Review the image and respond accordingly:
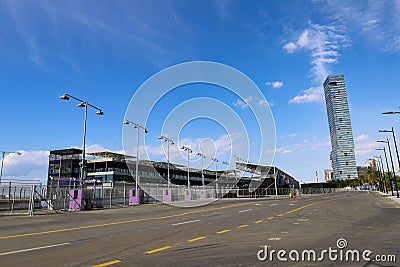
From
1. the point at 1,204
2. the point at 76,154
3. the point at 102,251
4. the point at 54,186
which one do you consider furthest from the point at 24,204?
the point at 76,154

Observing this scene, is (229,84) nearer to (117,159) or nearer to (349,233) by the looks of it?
(349,233)

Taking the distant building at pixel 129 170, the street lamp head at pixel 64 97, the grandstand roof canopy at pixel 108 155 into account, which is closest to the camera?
the street lamp head at pixel 64 97

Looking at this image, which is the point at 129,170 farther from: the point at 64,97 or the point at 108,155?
the point at 64,97

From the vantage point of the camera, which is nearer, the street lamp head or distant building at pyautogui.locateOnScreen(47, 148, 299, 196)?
the street lamp head

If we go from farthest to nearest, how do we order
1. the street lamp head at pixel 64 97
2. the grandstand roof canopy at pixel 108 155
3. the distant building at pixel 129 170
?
the grandstand roof canopy at pixel 108 155
the distant building at pixel 129 170
the street lamp head at pixel 64 97

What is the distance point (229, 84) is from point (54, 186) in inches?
642

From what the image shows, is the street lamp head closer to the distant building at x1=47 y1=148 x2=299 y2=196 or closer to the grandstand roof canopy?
the distant building at x1=47 y1=148 x2=299 y2=196

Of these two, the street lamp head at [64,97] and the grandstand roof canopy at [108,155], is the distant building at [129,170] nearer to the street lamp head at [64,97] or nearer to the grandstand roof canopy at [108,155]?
the grandstand roof canopy at [108,155]

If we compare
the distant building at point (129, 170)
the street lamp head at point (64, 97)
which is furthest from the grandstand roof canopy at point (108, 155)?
the street lamp head at point (64, 97)

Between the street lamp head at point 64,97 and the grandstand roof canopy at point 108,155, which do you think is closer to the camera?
the street lamp head at point 64,97

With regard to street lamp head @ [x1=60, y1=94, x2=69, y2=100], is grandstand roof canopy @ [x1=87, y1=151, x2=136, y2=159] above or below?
above

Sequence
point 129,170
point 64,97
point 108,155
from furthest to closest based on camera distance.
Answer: point 108,155
point 129,170
point 64,97

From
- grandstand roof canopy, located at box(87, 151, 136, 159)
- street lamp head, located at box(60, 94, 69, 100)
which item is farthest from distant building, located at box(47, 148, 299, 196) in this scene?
street lamp head, located at box(60, 94, 69, 100)

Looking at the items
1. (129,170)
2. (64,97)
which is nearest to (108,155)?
(129,170)
